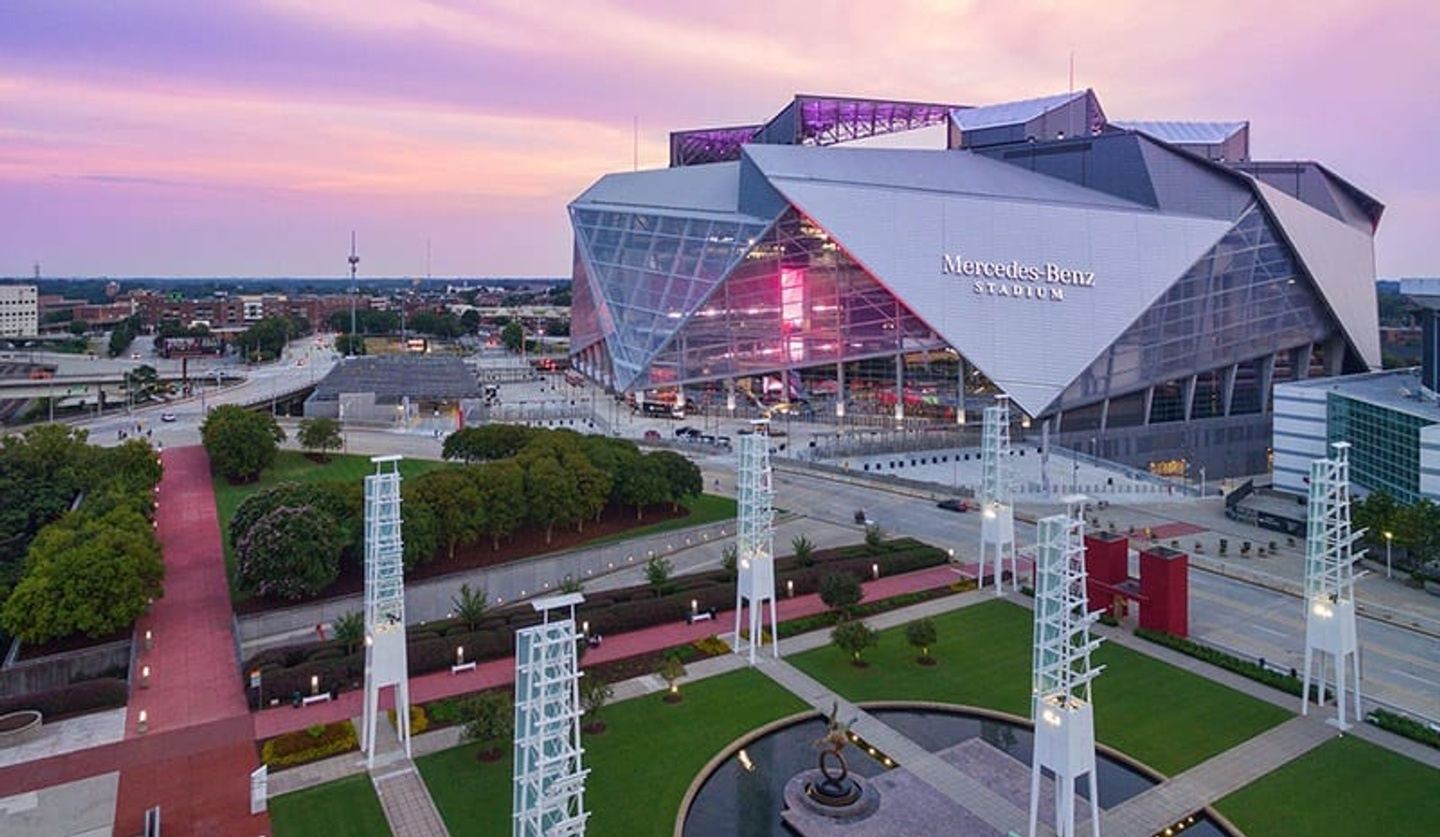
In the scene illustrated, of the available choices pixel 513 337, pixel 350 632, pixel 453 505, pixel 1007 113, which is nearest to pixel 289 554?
pixel 350 632

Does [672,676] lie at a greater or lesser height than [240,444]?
lesser

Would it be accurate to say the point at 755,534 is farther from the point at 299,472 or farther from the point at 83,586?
the point at 299,472

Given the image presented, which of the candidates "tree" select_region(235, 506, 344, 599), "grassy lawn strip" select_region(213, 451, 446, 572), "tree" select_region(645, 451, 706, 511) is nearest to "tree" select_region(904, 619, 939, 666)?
"tree" select_region(645, 451, 706, 511)

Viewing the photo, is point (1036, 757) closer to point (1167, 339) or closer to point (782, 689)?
point (782, 689)

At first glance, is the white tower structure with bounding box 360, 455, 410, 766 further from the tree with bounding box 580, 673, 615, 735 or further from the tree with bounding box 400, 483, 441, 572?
the tree with bounding box 400, 483, 441, 572

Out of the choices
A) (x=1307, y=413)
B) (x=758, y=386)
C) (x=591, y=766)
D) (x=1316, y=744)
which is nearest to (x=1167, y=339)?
(x=1307, y=413)

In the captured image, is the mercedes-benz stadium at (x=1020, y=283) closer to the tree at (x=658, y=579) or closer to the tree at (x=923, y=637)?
the tree at (x=658, y=579)

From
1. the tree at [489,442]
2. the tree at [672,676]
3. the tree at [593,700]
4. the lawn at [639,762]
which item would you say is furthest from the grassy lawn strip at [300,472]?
the lawn at [639,762]
